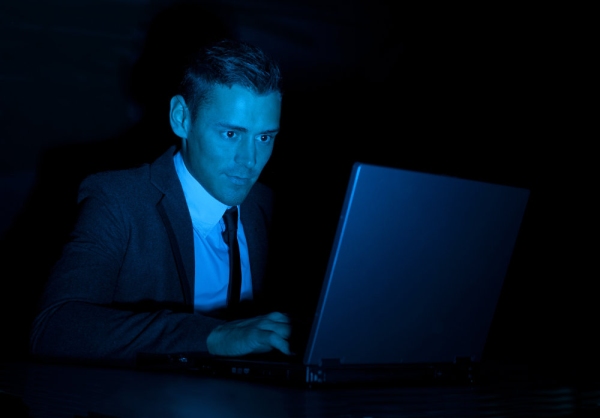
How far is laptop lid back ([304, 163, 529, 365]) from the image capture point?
51.4 inches

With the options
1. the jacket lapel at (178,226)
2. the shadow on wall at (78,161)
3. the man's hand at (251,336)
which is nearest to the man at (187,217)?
the jacket lapel at (178,226)

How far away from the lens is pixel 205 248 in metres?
2.47

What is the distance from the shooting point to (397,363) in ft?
4.80

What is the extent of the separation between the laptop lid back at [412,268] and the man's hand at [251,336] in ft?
0.58

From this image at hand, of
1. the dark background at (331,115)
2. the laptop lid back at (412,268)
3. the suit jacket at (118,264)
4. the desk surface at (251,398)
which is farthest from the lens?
the dark background at (331,115)

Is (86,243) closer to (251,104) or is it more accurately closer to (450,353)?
(251,104)

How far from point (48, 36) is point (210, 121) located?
882 millimetres

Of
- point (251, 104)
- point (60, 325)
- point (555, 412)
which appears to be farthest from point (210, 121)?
point (555, 412)

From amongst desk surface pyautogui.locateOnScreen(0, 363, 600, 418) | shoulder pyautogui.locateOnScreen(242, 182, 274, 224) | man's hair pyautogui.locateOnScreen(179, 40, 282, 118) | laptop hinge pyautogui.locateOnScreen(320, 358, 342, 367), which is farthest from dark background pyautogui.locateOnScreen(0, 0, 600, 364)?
laptop hinge pyautogui.locateOnScreen(320, 358, 342, 367)

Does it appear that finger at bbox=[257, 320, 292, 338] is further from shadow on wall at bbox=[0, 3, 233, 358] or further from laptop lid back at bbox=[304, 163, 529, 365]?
shadow on wall at bbox=[0, 3, 233, 358]

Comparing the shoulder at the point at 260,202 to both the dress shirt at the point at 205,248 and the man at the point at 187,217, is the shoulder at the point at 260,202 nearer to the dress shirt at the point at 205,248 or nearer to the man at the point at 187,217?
the man at the point at 187,217

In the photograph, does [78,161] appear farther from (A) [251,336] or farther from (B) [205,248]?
(A) [251,336]

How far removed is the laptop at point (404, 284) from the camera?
131 cm

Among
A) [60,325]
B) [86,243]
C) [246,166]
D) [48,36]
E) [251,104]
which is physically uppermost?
[48,36]
